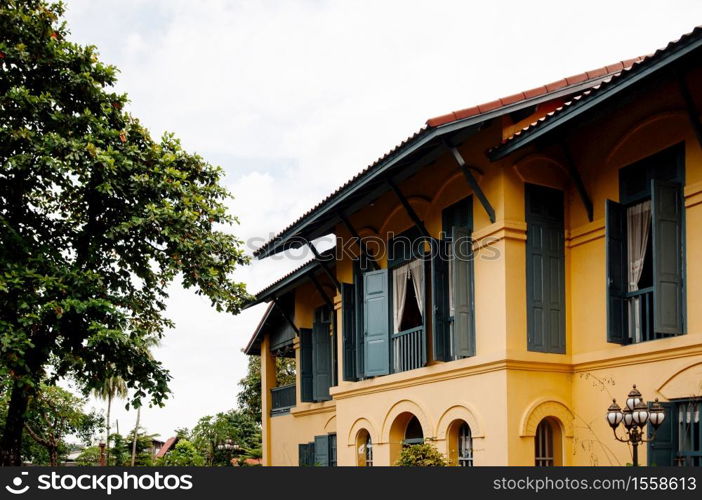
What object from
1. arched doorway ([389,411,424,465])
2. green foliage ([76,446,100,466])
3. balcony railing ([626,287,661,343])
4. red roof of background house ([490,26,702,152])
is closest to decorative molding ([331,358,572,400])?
arched doorway ([389,411,424,465])

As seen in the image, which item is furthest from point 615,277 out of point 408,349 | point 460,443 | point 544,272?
point 408,349

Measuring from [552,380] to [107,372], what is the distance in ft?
22.5

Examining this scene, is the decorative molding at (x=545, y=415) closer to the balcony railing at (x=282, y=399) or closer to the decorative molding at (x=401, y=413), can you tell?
the decorative molding at (x=401, y=413)

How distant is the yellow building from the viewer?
10.5m

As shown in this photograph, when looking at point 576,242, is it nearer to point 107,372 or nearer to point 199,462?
point 107,372

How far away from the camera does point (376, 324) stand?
1523cm

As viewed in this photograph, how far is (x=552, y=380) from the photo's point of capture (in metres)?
12.2

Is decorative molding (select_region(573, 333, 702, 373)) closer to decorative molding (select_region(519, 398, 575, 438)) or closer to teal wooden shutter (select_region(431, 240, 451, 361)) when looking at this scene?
decorative molding (select_region(519, 398, 575, 438))

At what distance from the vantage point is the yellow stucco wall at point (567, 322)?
1080cm

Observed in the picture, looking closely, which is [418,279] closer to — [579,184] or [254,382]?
[579,184]

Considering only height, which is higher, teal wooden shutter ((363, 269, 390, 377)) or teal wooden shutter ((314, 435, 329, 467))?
teal wooden shutter ((363, 269, 390, 377))

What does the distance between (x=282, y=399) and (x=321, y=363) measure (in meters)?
3.23

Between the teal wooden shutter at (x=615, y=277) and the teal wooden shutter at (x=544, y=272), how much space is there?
3.84ft

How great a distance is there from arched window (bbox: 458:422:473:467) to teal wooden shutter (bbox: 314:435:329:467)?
6552 mm
